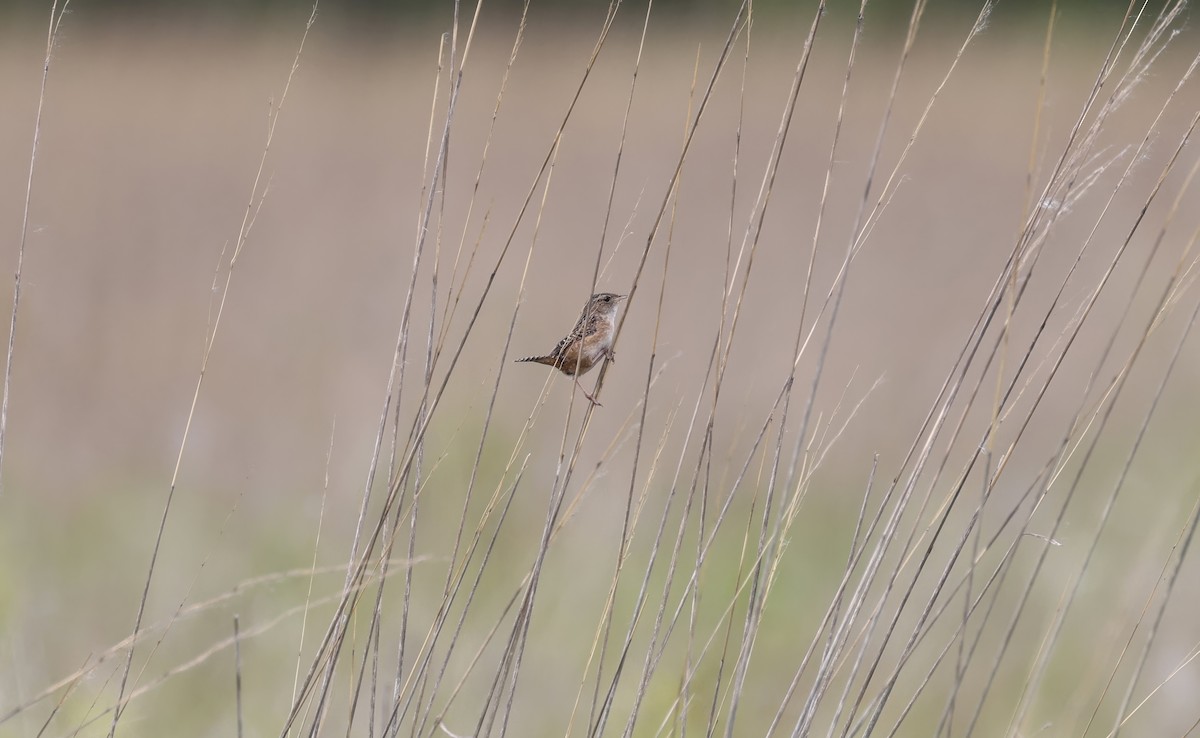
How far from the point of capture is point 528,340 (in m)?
5.67

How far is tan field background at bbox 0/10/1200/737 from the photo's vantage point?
4.09 metres

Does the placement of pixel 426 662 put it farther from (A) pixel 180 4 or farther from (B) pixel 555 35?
(A) pixel 180 4

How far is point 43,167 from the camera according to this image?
9.84 metres

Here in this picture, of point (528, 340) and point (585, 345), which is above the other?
point (585, 345)

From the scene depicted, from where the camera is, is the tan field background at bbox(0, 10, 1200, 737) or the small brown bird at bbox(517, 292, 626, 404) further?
the tan field background at bbox(0, 10, 1200, 737)

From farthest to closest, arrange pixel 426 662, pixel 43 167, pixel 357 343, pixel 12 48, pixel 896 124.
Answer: pixel 12 48, pixel 43 167, pixel 896 124, pixel 357 343, pixel 426 662

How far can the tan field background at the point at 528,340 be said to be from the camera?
13.4 feet

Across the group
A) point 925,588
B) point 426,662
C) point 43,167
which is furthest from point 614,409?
point 43,167

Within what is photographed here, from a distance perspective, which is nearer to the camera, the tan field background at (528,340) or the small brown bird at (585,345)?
the small brown bird at (585,345)

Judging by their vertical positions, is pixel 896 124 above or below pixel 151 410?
above

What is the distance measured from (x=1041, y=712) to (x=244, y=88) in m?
9.84

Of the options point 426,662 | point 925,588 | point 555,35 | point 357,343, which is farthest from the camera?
point 555,35

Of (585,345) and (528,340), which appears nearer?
(585,345)

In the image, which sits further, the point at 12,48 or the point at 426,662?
the point at 12,48
